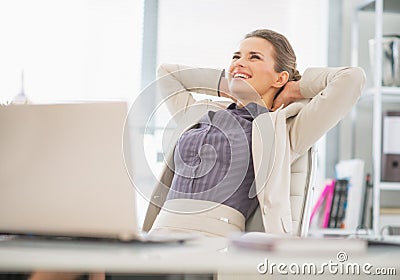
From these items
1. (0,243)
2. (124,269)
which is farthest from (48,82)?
(124,269)

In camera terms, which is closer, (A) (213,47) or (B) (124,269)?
(B) (124,269)

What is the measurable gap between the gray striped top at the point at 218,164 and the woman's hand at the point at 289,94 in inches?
4.4

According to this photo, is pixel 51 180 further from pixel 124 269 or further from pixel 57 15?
pixel 57 15

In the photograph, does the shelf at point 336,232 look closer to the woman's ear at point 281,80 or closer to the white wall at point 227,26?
the white wall at point 227,26

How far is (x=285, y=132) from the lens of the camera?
1.93 m

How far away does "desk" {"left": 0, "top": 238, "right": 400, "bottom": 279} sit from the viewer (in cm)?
80

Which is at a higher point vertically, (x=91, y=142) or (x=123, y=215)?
(x=91, y=142)

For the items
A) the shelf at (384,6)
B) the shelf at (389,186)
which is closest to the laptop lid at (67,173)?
the shelf at (389,186)

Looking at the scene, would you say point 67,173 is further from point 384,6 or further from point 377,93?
point 384,6

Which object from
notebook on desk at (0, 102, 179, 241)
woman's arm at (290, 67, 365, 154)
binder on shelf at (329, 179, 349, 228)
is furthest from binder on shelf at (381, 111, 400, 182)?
notebook on desk at (0, 102, 179, 241)

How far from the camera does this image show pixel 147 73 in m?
3.19

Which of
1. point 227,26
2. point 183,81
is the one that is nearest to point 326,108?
point 183,81

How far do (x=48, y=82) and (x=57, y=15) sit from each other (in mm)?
316

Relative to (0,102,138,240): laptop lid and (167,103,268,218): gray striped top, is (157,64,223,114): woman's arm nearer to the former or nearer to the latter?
(167,103,268,218): gray striped top
